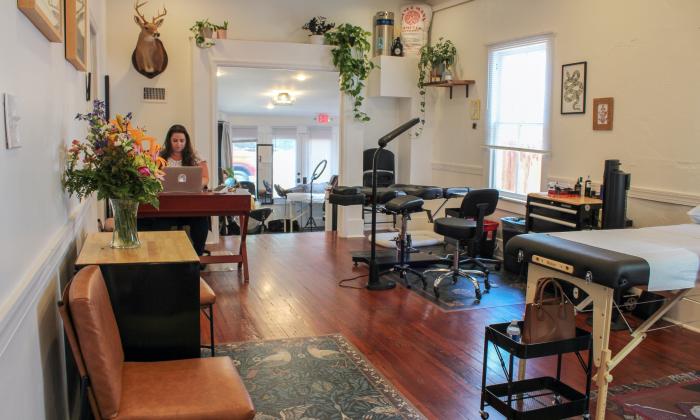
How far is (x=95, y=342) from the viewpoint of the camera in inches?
70.3

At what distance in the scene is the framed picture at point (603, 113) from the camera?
4914mm

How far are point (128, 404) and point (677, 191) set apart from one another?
3.98 metres

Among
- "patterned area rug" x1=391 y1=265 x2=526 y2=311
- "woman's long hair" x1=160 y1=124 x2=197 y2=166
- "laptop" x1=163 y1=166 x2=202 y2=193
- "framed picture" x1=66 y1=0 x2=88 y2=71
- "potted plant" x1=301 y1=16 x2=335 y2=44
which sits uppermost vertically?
"potted plant" x1=301 y1=16 x2=335 y2=44

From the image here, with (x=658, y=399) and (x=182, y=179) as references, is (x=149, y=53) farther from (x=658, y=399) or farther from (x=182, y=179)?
(x=658, y=399)

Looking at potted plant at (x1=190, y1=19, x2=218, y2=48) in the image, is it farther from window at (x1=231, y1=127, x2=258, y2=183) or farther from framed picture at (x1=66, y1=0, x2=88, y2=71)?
window at (x1=231, y1=127, x2=258, y2=183)

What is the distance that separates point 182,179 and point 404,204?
1.80 m

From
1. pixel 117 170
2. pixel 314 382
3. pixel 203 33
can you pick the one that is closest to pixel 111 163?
pixel 117 170

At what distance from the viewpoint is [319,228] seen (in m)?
13.2

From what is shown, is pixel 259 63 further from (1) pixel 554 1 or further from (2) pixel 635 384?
(2) pixel 635 384

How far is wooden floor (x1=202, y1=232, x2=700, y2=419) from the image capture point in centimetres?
325

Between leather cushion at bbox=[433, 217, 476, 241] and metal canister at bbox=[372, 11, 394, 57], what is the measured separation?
9.83ft

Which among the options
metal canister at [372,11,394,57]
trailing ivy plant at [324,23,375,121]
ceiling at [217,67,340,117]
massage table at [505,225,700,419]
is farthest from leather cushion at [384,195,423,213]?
ceiling at [217,67,340,117]

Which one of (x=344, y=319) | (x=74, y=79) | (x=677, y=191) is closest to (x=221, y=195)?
(x=344, y=319)

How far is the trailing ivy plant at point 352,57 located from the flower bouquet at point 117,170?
15.4 ft
